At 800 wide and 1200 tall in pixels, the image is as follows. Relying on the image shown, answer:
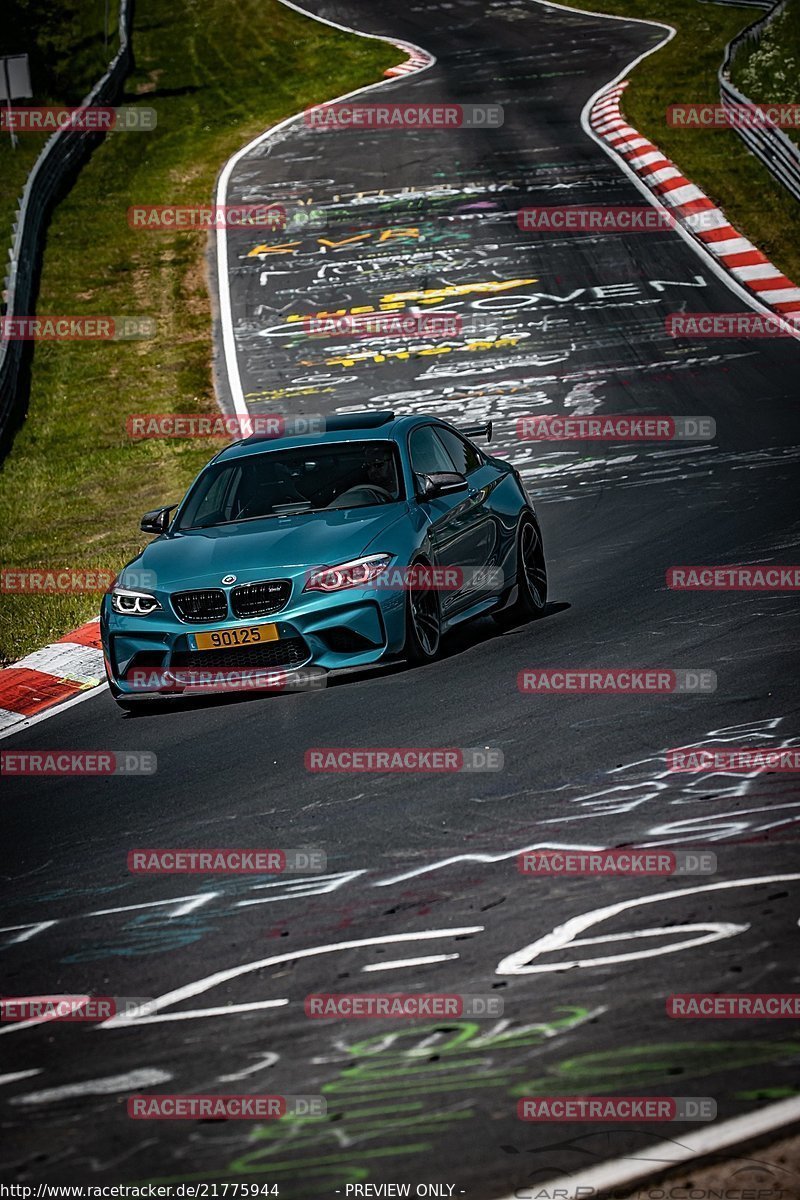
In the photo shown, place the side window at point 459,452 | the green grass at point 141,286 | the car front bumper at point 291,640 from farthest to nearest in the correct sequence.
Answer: the green grass at point 141,286, the side window at point 459,452, the car front bumper at point 291,640

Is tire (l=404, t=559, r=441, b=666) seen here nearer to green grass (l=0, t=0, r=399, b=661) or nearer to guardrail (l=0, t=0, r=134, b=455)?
green grass (l=0, t=0, r=399, b=661)

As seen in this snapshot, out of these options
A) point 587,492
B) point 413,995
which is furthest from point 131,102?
point 413,995

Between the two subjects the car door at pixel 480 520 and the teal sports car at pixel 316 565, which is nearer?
the teal sports car at pixel 316 565

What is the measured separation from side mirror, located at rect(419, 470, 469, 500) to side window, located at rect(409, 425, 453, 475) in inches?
8.2

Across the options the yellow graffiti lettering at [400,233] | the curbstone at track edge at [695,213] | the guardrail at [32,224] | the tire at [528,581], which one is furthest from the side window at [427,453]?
the yellow graffiti lettering at [400,233]

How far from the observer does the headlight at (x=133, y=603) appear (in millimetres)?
9516

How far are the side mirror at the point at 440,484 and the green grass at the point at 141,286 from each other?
3435mm

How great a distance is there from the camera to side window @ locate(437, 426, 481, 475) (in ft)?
37.0

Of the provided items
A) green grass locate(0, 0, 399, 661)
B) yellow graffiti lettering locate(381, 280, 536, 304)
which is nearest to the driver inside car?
green grass locate(0, 0, 399, 661)

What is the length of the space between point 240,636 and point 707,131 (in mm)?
25144

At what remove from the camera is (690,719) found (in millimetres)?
7848

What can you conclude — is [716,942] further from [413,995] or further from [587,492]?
[587,492]

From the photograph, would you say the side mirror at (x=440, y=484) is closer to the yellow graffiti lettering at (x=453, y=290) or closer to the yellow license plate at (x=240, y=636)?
the yellow license plate at (x=240, y=636)

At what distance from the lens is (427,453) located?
10930 millimetres
